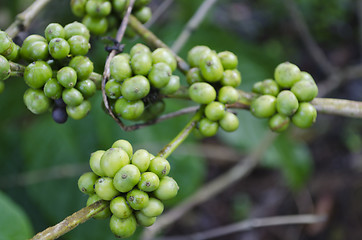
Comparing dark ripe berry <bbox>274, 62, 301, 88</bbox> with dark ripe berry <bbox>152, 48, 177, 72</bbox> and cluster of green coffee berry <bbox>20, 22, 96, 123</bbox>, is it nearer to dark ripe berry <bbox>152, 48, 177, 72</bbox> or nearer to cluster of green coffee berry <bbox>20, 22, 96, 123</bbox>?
dark ripe berry <bbox>152, 48, 177, 72</bbox>

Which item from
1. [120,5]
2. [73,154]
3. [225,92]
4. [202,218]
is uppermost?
[120,5]

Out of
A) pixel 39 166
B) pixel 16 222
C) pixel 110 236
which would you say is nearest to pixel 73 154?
pixel 39 166

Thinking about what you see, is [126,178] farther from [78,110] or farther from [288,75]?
[288,75]

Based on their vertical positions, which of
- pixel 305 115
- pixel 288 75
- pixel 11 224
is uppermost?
pixel 288 75

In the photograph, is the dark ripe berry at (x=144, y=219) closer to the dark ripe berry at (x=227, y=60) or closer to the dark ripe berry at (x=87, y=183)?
the dark ripe berry at (x=87, y=183)

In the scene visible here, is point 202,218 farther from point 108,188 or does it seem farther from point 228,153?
point 108,188

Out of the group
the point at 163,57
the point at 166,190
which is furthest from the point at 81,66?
the point at 166,190

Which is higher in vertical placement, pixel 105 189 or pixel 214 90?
pixel 214 90


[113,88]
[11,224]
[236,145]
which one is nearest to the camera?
[113,88]
